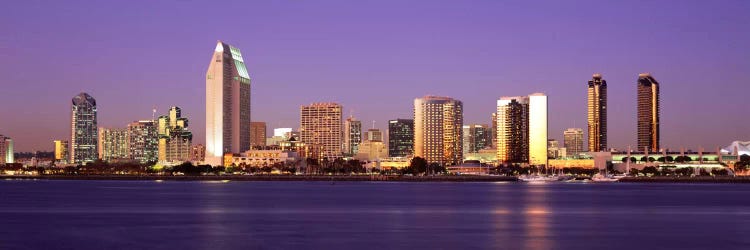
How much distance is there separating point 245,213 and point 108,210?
11986 millimetres

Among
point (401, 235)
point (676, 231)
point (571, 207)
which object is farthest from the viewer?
point (571, 207)

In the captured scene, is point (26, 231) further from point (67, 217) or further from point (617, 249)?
point (617, 249)

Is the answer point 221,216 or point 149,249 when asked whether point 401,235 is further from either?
point 221,216

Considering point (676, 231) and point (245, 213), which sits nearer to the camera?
point (676, 231)

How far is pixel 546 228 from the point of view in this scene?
6228 centimetres

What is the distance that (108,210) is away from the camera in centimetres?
8069

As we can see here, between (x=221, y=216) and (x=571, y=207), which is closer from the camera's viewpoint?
(x=221, y=216)

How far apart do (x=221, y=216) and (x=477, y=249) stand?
28.9m

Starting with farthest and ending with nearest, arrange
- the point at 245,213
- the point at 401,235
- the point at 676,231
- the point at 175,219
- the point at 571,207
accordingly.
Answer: the point at 571,207, the point at 245,213, the point at 175,219, the point at 676,231, the point at 401,235

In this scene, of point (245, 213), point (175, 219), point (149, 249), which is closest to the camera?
point (149, 249)

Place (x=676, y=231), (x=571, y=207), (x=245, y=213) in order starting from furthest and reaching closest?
(x=571, y=207) < (x=245, y=213) < (x=676, y=231)

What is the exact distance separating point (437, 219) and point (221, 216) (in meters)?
15.3

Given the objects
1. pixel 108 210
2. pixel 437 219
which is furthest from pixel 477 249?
pixel 108 210

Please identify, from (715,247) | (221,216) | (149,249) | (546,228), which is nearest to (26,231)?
(149,249)
